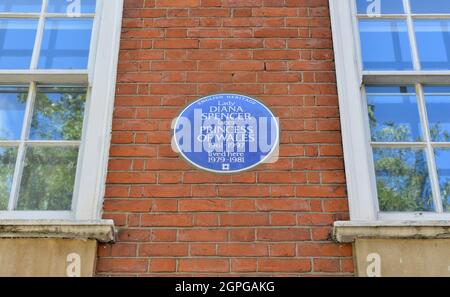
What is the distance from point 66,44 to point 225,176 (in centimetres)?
161

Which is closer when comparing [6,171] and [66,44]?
[6,171]

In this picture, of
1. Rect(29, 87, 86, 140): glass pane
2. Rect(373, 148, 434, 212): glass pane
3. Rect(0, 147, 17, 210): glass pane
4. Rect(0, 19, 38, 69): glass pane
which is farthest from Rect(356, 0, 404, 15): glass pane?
Rect(0, 147, 17, 210): glass pane

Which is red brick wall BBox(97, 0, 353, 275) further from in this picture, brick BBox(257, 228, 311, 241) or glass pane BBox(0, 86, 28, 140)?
glass pane BBox(0, 86, 28, 140)

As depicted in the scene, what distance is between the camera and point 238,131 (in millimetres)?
3773

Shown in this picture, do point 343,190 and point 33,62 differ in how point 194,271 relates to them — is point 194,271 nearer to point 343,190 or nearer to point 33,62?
point 343,190

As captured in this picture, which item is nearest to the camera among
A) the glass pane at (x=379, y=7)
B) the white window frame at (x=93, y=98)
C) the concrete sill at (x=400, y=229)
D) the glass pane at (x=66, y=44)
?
the concrete sill at (x=400, y=229)

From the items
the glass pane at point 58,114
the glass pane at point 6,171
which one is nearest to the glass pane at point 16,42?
the glass pane at point 58,114

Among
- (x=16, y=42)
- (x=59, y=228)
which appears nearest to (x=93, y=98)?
(x=16, y=42)

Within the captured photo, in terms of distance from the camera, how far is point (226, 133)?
148 inches

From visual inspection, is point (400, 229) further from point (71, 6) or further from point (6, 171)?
point (71, 6)

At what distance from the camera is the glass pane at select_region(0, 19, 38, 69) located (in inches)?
161

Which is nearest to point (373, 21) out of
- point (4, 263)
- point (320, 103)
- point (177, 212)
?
point (320, 103)

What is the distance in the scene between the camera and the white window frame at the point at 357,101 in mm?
3500

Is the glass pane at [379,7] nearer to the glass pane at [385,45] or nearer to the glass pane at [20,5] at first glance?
the glass pane at [385,45]
